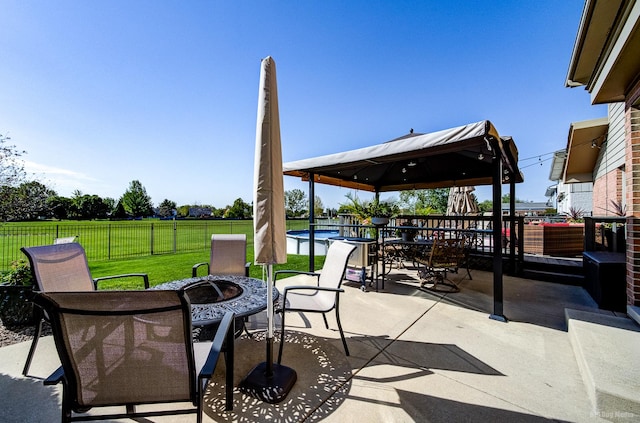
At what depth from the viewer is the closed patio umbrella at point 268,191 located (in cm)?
180

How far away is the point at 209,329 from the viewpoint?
2373mm

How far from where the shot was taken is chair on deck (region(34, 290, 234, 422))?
→ 1.13m

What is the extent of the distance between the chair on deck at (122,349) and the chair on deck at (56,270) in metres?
1.33

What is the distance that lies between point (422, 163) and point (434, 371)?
513 centimetres

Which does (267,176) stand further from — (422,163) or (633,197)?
(422,163)

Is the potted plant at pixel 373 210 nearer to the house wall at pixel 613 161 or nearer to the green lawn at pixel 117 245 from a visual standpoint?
the green lawn at pixel 117 245

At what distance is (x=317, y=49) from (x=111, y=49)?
197 inches

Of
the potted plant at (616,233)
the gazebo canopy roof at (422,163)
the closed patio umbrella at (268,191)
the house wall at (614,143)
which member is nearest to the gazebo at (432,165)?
the gazebo canopy roof at (422,163)

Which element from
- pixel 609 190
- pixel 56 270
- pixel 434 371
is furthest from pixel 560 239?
pixel 56 270

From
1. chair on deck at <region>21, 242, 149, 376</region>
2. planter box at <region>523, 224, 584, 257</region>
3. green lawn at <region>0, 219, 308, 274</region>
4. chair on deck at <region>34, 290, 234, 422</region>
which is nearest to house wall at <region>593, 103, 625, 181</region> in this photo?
planter box at <region>523, 224, 584, 257</region>

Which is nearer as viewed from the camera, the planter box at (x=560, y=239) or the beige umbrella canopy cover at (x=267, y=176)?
the beige umbrella canopy cover at (x=267, y=176)

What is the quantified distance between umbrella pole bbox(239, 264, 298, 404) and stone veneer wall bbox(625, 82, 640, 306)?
3834 mm

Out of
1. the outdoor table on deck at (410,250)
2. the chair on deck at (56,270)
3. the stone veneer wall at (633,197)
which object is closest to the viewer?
the chair on deck at (56,270)

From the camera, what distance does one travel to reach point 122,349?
3.98 ft
